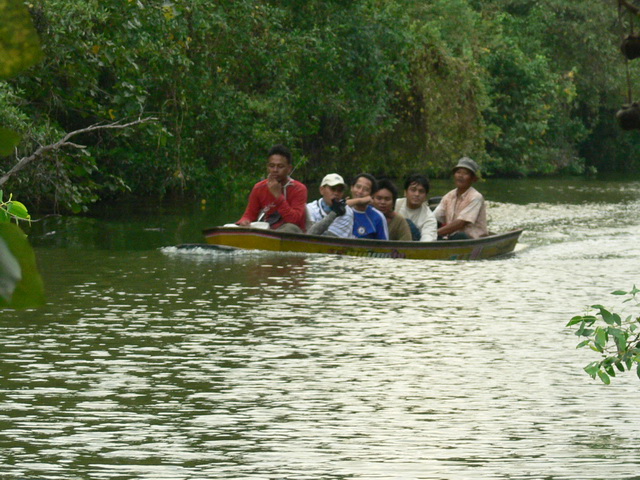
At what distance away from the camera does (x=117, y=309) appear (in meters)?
10.4

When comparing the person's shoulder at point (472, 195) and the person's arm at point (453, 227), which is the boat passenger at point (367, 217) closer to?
the person's arm at point (453, 227)

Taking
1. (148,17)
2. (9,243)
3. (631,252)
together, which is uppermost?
(148,17)

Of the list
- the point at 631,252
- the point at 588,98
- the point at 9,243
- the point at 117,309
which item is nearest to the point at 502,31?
the point at 588,98

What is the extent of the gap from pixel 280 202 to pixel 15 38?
14.3 meters

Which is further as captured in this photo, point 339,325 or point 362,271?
point 362,271

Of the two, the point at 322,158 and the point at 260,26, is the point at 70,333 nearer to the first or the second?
the point at 260,26

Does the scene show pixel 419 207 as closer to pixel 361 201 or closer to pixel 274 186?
pixel 361 201

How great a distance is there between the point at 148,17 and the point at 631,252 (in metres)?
6.90

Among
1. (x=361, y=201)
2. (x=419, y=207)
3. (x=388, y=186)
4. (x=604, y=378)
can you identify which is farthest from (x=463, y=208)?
(x=604, y=378)

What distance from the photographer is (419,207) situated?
50.1ft

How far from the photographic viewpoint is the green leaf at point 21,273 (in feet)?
2.22

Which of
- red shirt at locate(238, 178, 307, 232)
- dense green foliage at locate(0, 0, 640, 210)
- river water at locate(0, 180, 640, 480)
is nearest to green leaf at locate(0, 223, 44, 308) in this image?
river water at locate(0, 180, 640, 480)

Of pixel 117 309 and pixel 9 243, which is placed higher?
pixel 9 243

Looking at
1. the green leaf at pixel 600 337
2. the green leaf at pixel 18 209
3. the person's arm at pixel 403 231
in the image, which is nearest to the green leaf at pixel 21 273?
the green leaf at pixel 18 209
